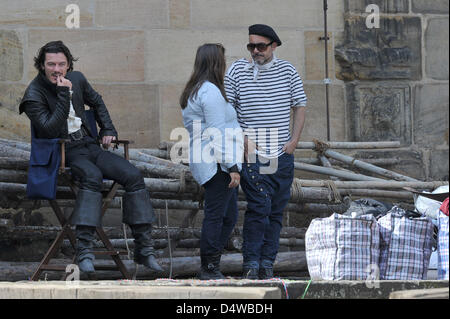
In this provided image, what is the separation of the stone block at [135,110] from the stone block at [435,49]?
2462mm

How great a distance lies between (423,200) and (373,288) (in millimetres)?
1812

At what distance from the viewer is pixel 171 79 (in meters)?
8.91

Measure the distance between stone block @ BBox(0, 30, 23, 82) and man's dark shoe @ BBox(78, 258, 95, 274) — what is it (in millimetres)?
2714

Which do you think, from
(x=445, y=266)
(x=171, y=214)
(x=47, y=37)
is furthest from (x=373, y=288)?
(x=47, y=37)

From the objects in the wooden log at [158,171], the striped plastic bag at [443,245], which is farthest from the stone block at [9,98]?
the striped plastic bag at [443,245]

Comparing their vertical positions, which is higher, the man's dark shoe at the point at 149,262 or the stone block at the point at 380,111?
the stone block at the point at 380,111

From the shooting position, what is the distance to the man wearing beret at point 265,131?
672 cm

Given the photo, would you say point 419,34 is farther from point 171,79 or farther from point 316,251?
→ point 316,251

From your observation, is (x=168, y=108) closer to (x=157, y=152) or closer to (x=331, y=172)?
(x=157, y=152)

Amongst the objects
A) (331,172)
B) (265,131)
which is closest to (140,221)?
(265,131)

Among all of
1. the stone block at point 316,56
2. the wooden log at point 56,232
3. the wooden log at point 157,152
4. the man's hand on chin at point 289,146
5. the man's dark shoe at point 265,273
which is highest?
the stone block at point 316,56

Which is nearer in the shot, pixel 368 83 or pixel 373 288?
pixel 373 288

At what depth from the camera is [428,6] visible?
9.34 meters

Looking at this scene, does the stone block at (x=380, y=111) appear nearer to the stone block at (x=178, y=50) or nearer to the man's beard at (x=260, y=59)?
the stone block at (x=178, y=50)
